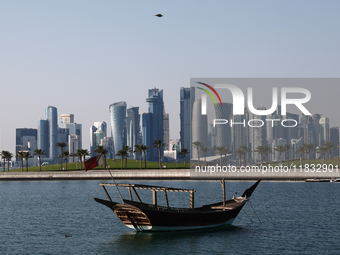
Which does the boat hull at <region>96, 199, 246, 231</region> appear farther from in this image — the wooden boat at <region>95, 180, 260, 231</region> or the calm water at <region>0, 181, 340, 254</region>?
the calm water at <region>0, 181, 340, 254</region>

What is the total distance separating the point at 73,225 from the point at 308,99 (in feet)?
396

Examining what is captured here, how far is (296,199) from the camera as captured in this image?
96.2 metres

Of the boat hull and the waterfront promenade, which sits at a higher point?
the boat hull

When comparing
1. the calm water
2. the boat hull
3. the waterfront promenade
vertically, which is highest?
the boat hull

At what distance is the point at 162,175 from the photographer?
591 ft

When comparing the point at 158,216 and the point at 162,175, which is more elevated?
the point at 158,216

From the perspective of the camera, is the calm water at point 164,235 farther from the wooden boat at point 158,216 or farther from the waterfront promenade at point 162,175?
the waterfront promenade at point 162,175

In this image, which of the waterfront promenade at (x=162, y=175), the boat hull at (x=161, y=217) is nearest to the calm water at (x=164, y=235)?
the boat hull at (x=161, y=217)

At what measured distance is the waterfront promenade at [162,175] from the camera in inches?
6821

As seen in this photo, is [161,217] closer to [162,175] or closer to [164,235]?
[164,235]

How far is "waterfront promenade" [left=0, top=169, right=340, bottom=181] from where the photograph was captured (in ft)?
568

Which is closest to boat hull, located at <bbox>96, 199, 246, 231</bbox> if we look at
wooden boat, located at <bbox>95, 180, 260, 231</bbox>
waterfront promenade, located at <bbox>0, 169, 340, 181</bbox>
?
wooden boat, located at <bbox>95, 180, 260, 231</bbox>

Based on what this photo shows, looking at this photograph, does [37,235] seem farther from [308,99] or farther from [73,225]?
[308,99]

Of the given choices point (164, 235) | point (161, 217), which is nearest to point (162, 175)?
point (164, 235)
